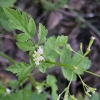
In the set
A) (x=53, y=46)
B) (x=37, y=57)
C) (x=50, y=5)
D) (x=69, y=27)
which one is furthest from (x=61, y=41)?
(x=69, y=27)

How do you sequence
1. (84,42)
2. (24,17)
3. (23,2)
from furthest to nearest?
(84,42) < (23,2) < (24,17)

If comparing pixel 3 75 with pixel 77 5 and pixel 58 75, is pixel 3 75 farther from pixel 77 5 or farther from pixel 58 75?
pixel 77 5

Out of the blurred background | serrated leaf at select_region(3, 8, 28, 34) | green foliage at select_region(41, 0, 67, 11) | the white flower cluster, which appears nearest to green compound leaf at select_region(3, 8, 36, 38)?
serrated leaf at select_region(3, 8, 28, 34)

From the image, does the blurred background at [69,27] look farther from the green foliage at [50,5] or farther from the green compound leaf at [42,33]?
the green compound leaf at [42,33]

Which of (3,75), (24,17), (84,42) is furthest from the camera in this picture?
(84,42)

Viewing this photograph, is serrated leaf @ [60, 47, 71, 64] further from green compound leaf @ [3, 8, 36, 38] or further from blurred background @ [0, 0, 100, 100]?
blurred background @ [0, 0, 100, 100]

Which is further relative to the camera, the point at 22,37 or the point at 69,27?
the point at 69,27

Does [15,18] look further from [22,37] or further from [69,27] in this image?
[69,27]

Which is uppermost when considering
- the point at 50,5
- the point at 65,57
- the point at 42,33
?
the point at 42,33

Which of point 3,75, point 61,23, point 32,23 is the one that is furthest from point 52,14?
point 32,23
